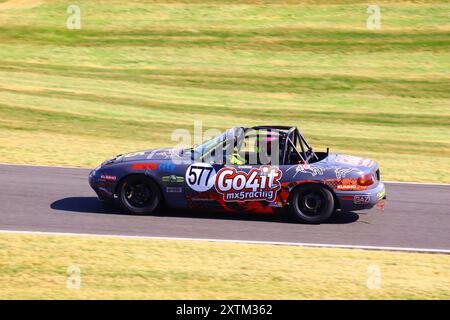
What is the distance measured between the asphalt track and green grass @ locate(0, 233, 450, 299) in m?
0.55

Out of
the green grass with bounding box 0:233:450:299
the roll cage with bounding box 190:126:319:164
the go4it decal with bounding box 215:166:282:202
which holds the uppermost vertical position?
the roll cage with bounding box 190:126:319:164

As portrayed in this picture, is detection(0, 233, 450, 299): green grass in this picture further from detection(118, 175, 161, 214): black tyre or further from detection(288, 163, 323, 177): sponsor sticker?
detection(288, 163, 323, 177): sponsor sticker

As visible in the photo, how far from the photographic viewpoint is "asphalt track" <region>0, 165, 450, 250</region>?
10.9 meters

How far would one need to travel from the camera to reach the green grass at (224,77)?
765 inches

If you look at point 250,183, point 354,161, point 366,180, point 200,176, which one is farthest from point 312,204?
point 200,176

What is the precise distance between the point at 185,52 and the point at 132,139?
10.1 metres

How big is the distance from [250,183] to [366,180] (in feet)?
5.78

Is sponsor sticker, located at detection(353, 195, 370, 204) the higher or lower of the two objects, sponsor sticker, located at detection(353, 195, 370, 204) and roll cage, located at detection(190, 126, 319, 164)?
the lower

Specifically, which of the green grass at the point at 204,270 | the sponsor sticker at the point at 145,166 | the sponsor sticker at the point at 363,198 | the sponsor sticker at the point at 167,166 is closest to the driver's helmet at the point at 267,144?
the sponsor sticker at the point at 167,166

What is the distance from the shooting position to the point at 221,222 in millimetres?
11555

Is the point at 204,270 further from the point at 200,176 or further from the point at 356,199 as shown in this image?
the point at 356,199

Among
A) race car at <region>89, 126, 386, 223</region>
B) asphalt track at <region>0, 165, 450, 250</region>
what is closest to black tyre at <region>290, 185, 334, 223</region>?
race car at <region>89, 126, 386, 223</region>
